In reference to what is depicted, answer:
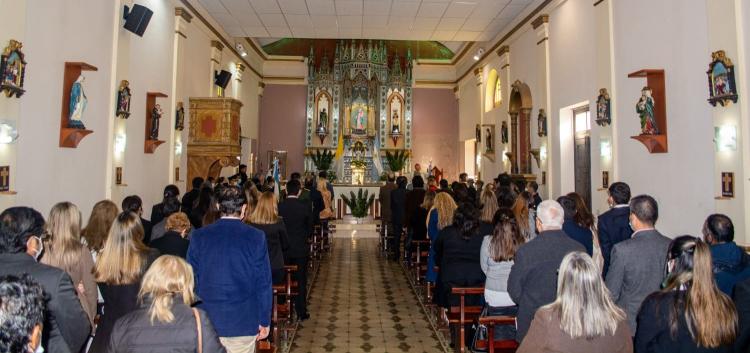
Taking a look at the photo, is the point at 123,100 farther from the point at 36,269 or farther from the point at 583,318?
the point at 583,318

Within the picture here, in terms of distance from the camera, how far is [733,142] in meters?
4.60

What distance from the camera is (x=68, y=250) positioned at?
122 inches

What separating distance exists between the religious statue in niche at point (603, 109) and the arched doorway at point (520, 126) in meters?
3.14

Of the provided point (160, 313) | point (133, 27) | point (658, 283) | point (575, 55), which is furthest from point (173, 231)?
point (575, 55)

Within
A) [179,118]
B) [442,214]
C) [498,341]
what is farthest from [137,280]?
[179,118]

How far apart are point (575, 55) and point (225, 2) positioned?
6704 millimetres

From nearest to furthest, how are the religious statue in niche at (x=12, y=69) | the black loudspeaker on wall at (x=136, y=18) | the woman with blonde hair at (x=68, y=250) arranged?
the woman with blonde hair at (x=68, y=250)
the religious statue in niche at (x=12, y=69)
the black loudspeaker on wall at (x=136, y=18)

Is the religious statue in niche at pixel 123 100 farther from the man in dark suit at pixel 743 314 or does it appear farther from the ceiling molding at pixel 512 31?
the ceiling molding at pixel 512 31

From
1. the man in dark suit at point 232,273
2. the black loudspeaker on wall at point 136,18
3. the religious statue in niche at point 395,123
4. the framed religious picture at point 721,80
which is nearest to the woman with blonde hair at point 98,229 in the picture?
the man in dark suit at point 232,273

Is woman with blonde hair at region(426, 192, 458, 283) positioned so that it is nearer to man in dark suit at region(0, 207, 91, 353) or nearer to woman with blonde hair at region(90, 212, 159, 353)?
woman with blonde hair at region(90, 212, 159, 353)

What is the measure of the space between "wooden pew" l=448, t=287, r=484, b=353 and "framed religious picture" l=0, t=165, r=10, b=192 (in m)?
4.15

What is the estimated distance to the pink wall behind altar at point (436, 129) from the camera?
1828cm

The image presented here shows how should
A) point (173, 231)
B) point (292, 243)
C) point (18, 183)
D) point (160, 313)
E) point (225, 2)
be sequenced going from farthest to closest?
point (225, 2) < point (292, 243) < point (18, 183) < point (173, 231) < point (160, 313)

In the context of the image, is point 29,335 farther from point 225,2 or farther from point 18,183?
point 225,2
